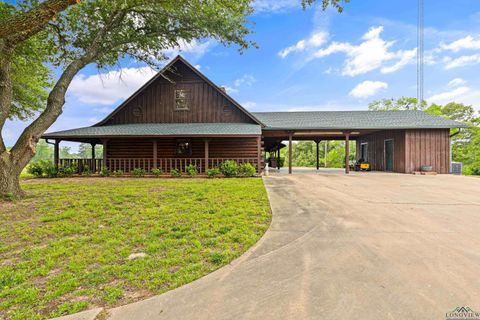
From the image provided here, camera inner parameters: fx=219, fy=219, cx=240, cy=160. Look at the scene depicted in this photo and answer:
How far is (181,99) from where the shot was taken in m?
15.2

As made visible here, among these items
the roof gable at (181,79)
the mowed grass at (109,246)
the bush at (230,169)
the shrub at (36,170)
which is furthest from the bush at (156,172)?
the shrub at (36,170)

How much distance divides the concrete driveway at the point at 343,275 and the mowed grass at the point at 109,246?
16.1 inches

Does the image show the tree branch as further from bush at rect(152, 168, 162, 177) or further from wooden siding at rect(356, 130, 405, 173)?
wooden siding at rect(356, 130, 405, 173)

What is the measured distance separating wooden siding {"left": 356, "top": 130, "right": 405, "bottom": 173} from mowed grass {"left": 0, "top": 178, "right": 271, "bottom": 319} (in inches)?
540

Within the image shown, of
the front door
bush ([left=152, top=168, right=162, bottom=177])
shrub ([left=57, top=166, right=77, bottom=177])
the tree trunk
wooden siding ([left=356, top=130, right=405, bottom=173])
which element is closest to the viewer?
the tree trunk

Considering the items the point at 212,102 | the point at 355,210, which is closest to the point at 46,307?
the point at 355,210

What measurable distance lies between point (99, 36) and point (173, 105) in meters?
6.39

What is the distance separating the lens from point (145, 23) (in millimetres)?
10750

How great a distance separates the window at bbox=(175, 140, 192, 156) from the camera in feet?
49.4

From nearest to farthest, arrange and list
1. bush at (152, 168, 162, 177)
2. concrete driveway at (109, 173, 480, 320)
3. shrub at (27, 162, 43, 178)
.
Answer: concrete driveway at (109, 173, 480, 320)
bush at (152, 168, 162, 177)
shrub at (27, 162, 43, 178)

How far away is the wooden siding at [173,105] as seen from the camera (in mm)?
15117

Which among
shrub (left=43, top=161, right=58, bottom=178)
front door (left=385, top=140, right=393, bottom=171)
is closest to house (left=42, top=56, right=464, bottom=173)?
front door (left=385, top=140, right=393, bottom=171)

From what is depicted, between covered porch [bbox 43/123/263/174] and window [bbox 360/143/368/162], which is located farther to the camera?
window [bbox 360/143/368/162]

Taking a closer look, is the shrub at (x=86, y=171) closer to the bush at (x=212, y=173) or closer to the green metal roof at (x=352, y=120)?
the bush at (x=212, y=173)
